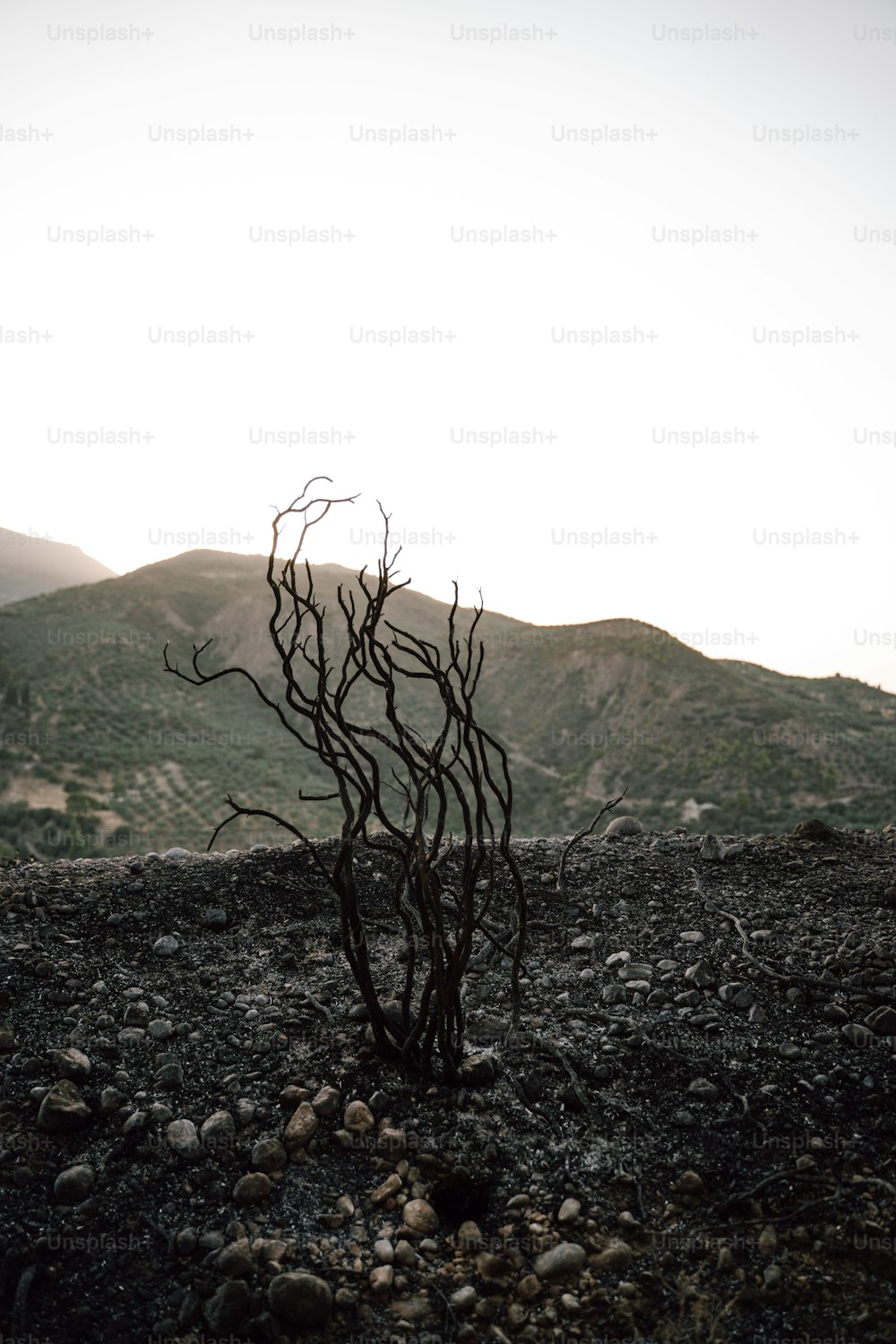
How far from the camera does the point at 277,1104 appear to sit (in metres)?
2.47

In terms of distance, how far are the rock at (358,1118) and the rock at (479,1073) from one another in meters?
0.38

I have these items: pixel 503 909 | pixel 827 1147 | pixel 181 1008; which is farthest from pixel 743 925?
pixel 181 1008

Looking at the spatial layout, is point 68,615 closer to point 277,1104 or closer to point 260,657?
point 260,657

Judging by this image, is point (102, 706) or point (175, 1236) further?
point (102, 706)

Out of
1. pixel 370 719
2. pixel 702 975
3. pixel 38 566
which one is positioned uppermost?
pixel 38 566

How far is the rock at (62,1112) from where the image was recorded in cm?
232

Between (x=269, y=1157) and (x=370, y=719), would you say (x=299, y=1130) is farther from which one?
(x=370, y=719)

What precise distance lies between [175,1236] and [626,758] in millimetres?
25840

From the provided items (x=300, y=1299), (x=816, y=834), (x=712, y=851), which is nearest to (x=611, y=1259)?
(x=300, y=1299)

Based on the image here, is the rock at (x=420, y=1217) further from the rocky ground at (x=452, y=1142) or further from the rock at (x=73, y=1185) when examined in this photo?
the rock at (x=73, y=1185)

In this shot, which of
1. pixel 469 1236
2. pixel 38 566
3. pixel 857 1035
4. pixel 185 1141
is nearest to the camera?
pixel 469 1236

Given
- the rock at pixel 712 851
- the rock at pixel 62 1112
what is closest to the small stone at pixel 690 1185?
the rock at pixel 62 1112

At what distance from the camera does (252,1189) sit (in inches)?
83.8

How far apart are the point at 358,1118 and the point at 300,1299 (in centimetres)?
60
